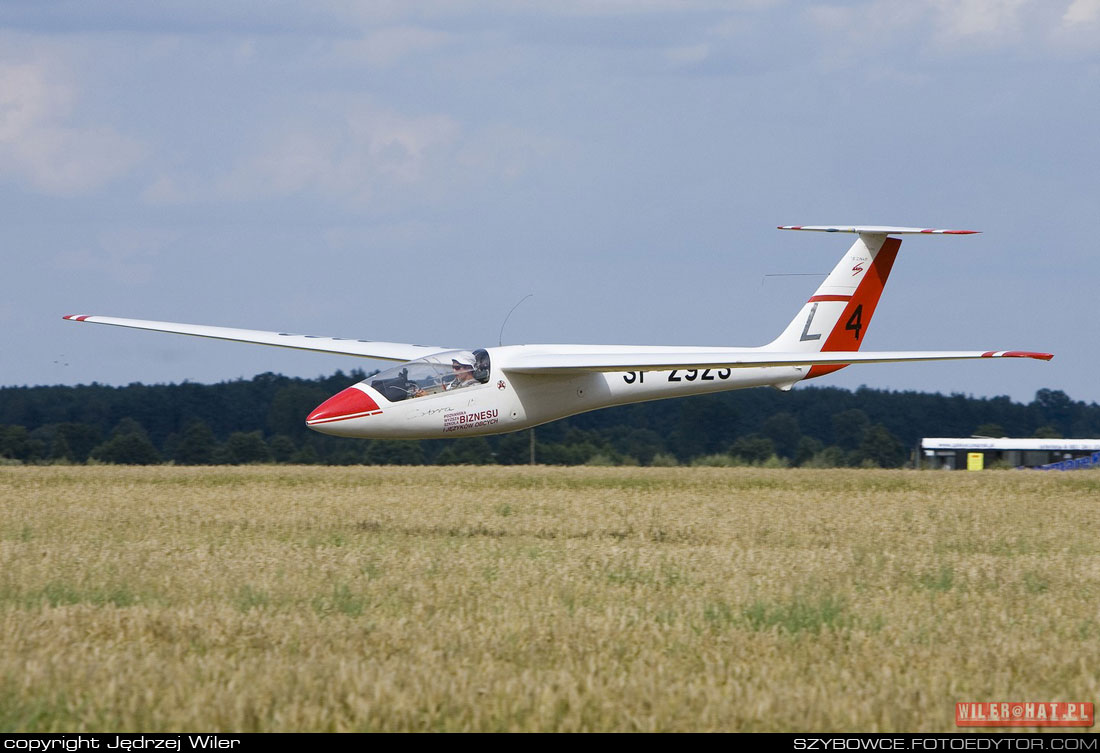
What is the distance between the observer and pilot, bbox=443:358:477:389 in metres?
16.8

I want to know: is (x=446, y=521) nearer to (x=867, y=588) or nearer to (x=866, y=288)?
(x=867, y=588)

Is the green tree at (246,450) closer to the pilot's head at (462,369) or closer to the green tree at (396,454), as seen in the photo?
the green tree at (396,454)

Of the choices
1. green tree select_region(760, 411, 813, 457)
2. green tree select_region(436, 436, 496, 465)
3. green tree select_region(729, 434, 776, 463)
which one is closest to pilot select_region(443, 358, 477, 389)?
green tree select_region(436, 436, 496, 465)

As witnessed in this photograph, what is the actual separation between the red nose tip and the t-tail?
33.1 ft

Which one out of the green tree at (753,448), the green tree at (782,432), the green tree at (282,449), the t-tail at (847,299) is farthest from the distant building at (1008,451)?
the t-tail at (847,299)

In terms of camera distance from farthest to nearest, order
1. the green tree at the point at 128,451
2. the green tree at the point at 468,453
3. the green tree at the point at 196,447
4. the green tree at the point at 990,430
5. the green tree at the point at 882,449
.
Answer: the green tree at the point at 990,430, the green tree at the point at 882,449, the green tree at the point at 196,447, the green tree at the point at 468,453, the green tree at the point at 128,451

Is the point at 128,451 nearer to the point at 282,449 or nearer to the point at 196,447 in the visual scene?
the point at 196,447

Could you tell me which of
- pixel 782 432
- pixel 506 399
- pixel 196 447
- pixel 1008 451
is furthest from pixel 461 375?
pixel 782 432

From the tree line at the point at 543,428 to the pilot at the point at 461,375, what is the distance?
23.0m

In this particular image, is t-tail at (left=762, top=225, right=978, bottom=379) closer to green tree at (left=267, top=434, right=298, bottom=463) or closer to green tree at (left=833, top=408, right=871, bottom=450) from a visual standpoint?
green tree at (left=267, top=434, right=298, bottom=463)

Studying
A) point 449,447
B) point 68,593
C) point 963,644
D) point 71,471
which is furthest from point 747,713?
point 449,447

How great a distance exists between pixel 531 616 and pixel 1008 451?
57.5 m

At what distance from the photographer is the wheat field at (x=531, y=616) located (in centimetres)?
632
